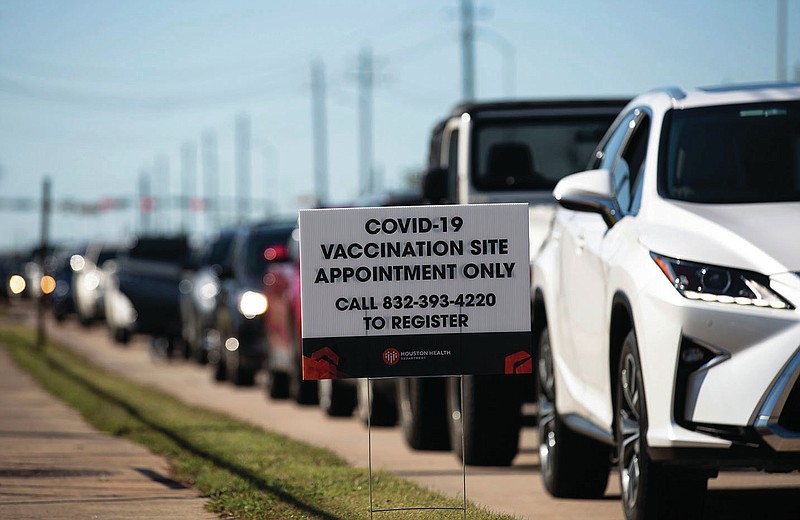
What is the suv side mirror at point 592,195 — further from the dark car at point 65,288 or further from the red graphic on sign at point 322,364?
the dark car at point 65,288

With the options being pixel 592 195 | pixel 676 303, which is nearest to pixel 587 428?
pixel 592 195

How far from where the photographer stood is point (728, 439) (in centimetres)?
680

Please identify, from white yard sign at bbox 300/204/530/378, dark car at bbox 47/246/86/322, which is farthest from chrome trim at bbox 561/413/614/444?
dark car at bbox 47/246/86/322

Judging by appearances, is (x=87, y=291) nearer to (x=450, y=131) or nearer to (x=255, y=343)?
(x=255, y=343)

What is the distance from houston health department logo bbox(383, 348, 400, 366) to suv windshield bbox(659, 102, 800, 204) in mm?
1495

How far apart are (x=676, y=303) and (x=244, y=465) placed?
4.63 meters

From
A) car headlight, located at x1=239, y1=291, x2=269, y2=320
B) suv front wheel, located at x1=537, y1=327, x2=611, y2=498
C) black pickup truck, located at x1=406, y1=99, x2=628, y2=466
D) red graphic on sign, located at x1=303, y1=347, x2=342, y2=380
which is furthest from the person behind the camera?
car headlight, located at x1=239, y1=291, x2=269, y2=320

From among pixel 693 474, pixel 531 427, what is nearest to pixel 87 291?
pixel 531 427

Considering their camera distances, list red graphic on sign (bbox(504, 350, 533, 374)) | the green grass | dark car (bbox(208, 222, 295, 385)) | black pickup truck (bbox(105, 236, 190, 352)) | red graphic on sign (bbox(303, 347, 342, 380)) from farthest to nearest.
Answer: black pickup truck (bbox(105, 236, 190, 352)) < dark car (bbox(208, 222, 295, 385)) < the green grass < red graphic on sign (bbox(504, 350, 533, 374)) < red graphic on sign (bbox(303, 347, 342, 380))

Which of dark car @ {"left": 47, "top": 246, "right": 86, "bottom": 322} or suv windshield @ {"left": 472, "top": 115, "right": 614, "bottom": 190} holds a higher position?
suv windshield @ {"left": 472, "top": 115, "right": 614, "bottom": 190}

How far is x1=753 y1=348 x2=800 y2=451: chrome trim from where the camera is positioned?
6.64 m

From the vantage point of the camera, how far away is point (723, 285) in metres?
6.89

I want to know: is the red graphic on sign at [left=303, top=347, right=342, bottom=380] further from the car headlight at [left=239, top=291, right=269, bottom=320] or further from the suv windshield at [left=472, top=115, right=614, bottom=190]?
the car headlight at [left=239, top=291, right=269, bottom=320]

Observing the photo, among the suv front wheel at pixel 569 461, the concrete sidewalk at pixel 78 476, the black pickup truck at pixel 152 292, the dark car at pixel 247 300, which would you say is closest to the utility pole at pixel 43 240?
the black pickup truck at pixel 152 292
